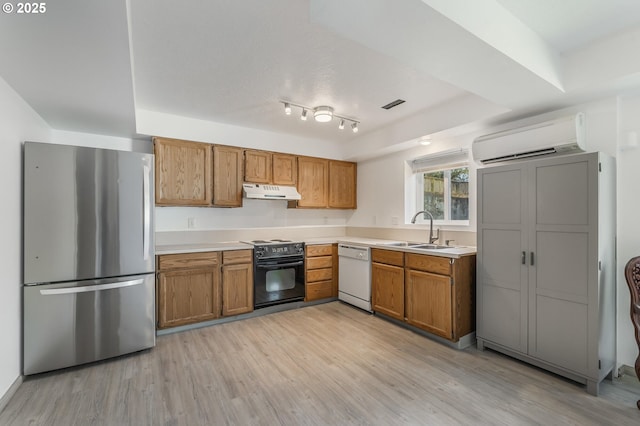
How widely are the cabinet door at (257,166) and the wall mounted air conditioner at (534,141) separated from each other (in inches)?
100

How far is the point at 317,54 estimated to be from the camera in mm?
2221

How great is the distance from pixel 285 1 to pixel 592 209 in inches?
98.8

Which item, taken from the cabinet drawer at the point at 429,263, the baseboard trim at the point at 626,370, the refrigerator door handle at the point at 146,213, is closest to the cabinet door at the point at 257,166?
the refrigerator door handle at the point at 146,213

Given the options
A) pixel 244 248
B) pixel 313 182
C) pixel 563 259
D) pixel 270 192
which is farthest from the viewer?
pixel 313 182

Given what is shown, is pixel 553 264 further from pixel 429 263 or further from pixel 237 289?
pixel 237 289

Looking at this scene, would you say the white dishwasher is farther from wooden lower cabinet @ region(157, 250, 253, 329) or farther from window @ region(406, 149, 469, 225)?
wooden lower cabinet @ region(157, 250, 253, 329)

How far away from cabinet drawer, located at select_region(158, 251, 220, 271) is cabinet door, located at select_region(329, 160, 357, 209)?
2.04 metres

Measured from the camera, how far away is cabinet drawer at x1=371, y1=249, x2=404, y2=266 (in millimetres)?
3380

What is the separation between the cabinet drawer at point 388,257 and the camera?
133 inches

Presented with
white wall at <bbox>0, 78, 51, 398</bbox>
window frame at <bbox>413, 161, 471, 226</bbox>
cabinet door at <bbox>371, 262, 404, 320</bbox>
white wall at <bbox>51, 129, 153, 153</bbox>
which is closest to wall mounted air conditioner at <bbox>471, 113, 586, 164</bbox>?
window frame at <bbox>413, 161, 471, 226</bbox>

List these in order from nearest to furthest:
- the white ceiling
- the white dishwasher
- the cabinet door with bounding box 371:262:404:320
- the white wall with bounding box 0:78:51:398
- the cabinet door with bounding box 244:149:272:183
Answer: the white ceiling → the white wall with bounding box 0:78:51:398 → the cabinet door with bounding box 371:262:404:320 → the white dishwasher → the cabinet door with bounding box 244:149:272:183

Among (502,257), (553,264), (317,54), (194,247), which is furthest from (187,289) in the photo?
(553,264)

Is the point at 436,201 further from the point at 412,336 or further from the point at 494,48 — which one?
the point at 494,48

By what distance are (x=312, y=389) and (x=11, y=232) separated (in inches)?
96.9
